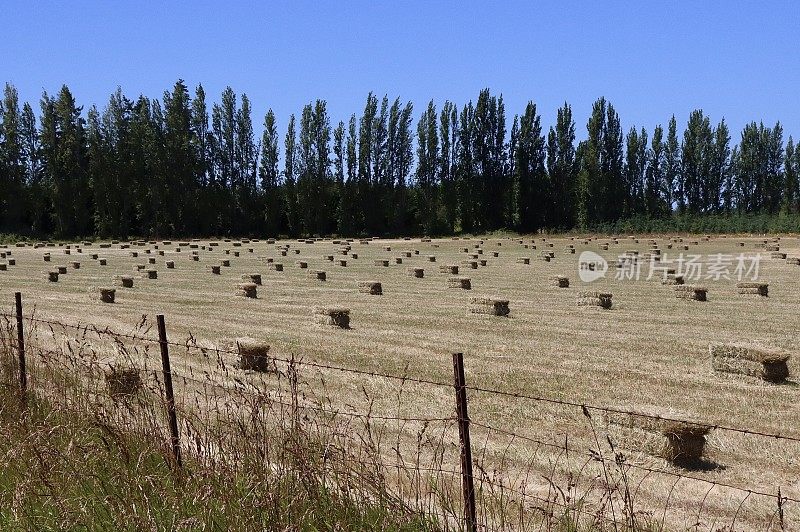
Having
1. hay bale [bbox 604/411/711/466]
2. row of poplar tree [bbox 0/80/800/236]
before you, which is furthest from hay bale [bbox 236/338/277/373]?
row of poplar tree [bbox 0/80/800/236]

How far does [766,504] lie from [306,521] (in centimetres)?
423

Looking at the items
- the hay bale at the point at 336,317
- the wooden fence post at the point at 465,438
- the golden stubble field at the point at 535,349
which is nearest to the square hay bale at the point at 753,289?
the golden stubble field at the point at 535,349

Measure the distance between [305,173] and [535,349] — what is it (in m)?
71.2

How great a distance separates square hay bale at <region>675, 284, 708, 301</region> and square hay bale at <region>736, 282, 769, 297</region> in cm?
175

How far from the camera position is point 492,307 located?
19.2 m

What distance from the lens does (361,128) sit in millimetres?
86500

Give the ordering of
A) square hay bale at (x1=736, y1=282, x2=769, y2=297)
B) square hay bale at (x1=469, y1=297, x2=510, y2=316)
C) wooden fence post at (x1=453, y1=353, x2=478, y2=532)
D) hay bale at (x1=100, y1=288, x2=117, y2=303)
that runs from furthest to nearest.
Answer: square hay bale at (x1=736, y1=282, x2=769, y2=297)
hay bale at (x1=100, y1=288, x2=117, y2=303)
square hay bale at (x1=469, y1=297, x2=510, y2=316)
wooden fence post at (x1=453, y1=353, x2=478, y2=532)

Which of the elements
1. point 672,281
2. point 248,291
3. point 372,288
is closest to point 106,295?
point 248,291

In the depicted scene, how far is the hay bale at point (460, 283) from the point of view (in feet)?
84.4

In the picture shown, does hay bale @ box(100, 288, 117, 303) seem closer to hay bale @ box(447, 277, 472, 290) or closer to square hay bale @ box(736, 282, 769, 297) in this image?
hay bale @ box(447, 277, 472, 290)

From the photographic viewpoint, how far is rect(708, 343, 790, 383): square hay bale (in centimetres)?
1195

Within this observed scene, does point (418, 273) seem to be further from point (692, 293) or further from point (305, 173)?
point (305, 173)

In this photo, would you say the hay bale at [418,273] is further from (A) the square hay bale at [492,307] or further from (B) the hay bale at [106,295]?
(B) the hay bale at [106,295]

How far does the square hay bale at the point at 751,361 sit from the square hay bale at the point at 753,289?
1135cm
